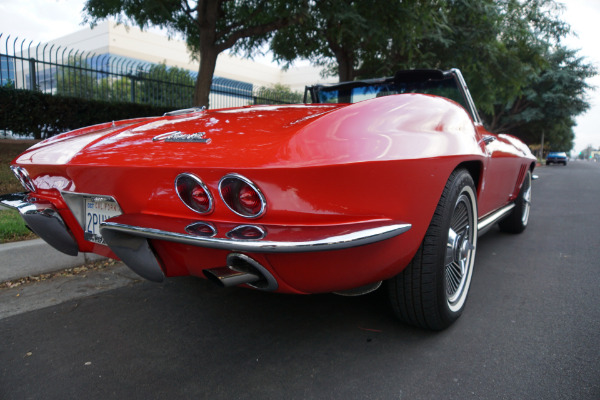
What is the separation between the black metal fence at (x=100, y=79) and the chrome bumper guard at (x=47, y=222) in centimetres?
594

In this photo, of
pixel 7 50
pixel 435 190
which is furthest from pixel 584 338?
pixel 7 50

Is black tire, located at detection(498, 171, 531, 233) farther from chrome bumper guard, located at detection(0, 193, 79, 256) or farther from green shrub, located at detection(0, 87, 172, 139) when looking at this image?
green shrub, located at detection(0, 87, 172, 139)

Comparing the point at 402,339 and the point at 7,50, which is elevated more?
the point at 7,50

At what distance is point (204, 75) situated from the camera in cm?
828

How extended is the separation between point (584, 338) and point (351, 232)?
1.57 meters

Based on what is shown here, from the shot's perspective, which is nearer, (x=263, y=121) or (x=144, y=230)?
(x=144, y=230)

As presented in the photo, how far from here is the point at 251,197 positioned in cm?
150

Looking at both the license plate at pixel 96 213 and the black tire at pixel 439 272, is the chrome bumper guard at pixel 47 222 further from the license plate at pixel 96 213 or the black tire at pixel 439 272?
the black tire at pixel 439 272

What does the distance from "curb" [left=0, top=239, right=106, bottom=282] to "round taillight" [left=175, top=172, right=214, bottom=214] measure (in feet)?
6.73

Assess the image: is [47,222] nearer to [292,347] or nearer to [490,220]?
[292,347]

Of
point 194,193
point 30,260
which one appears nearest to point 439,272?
point 194,193

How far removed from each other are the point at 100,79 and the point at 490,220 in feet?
27.2

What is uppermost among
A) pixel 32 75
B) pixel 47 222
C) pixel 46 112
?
pixel 32 75

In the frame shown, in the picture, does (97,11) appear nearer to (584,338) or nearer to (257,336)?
(257,336)
